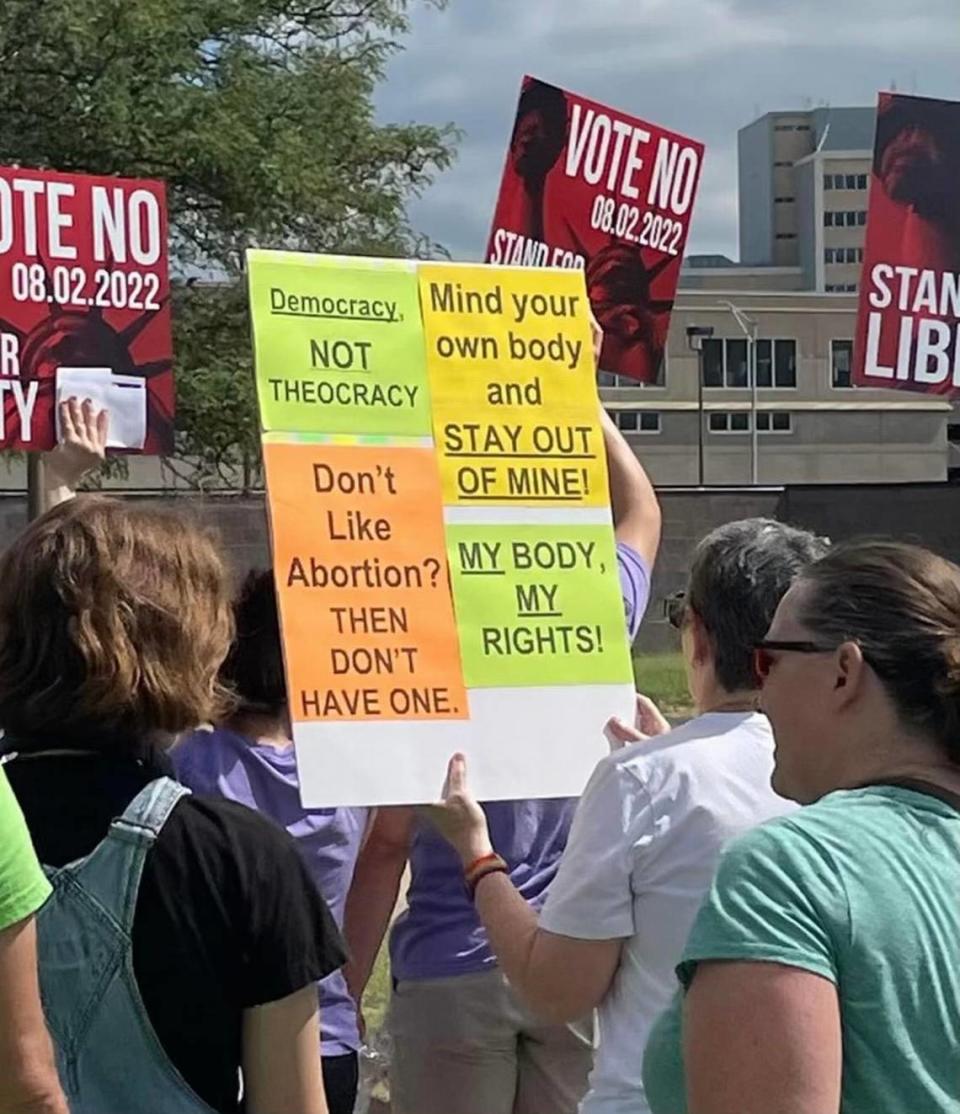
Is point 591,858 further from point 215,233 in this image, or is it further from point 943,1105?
point 215,233

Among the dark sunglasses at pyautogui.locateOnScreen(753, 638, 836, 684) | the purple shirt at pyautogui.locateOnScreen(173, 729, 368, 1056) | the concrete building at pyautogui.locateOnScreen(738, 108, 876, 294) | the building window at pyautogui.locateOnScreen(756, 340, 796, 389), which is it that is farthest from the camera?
the concrete building at pyautogui.locateOnScreen(738, 108, 876, 294)

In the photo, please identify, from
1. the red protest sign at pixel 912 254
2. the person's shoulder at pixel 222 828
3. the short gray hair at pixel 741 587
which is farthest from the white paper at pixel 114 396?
the red protest sign at pixel 912 254

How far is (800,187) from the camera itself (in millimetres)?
111750

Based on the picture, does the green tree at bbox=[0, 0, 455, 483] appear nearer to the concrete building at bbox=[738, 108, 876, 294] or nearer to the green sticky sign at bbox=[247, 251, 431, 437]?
the green sticky sign at bbox=[247, 251, 431, 437]

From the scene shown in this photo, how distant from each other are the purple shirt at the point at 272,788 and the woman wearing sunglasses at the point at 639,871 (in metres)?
0.54

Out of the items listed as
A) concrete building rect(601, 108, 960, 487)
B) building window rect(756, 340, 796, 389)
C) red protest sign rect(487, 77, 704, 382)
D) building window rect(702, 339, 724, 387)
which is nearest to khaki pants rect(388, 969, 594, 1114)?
red protest sign rect(487, 77, 704, 382)

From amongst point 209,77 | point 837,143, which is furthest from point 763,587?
point 837,143

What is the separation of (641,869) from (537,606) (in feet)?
2.20

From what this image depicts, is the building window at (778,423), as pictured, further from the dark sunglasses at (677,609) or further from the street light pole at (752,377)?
the dark sunglasses at (677,609)

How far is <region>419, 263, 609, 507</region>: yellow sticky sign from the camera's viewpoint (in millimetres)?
3154

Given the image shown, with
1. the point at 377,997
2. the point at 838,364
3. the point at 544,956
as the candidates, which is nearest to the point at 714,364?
the point at 838,364

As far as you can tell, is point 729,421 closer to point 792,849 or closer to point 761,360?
point 761,360

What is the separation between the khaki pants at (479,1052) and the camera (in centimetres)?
342

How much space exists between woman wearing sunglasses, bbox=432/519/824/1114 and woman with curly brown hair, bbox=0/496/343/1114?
1.64ft
